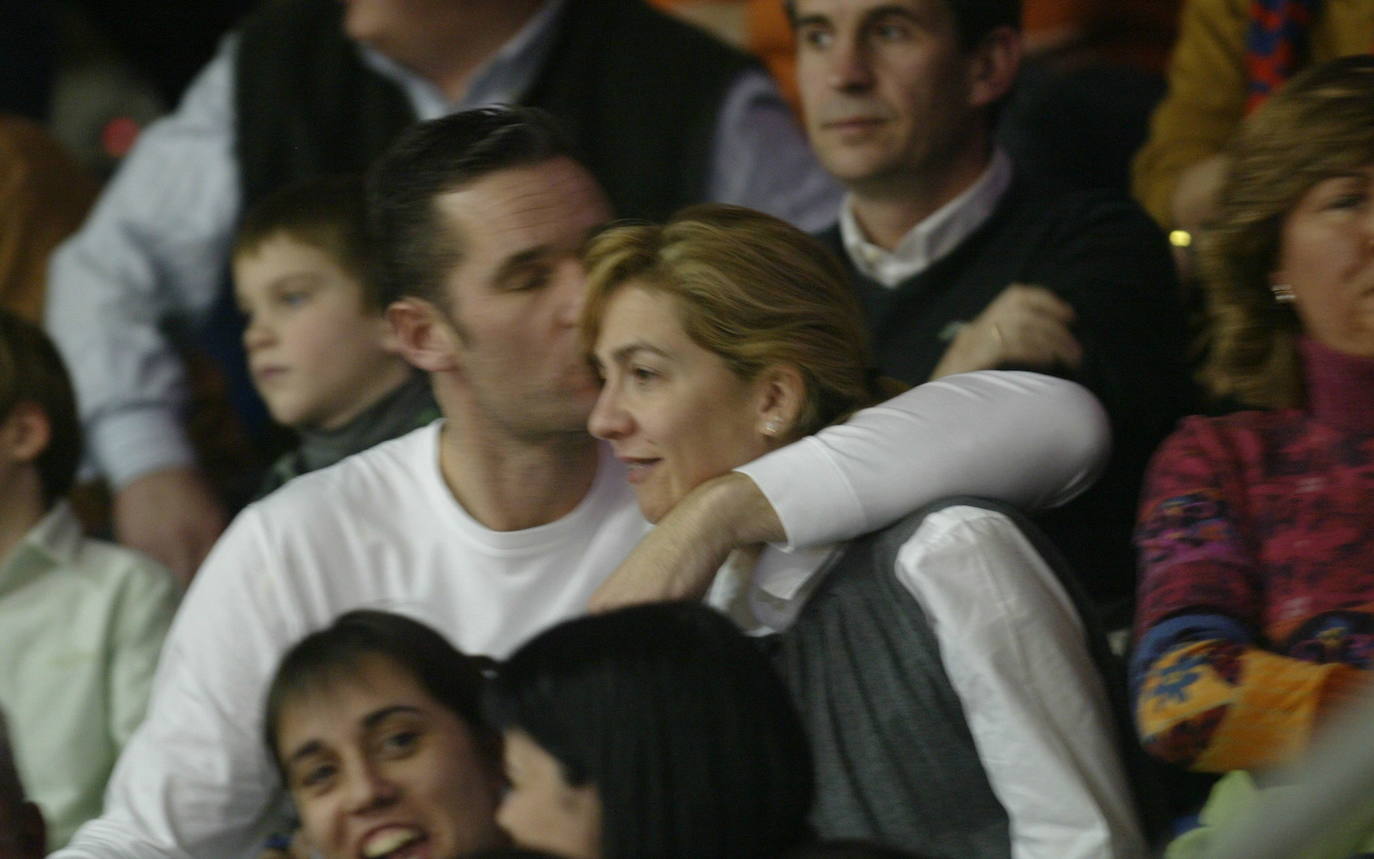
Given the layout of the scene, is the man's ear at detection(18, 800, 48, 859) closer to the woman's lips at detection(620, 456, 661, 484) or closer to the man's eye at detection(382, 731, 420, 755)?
the man's eye at detection(382, 731, 420, 755)

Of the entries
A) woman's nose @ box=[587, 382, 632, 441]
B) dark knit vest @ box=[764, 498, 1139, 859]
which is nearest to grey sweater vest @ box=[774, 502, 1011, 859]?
dark knit vest @ box=[764, 498, 1139, 859]

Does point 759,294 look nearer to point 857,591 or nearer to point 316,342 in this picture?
point 857,591

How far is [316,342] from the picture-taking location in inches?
98.7

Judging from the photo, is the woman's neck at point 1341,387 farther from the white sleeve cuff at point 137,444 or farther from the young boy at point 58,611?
the white sleeve cuff at point 137,444

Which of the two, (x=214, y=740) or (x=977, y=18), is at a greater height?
(x=977, y=18)

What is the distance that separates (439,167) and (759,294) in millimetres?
478

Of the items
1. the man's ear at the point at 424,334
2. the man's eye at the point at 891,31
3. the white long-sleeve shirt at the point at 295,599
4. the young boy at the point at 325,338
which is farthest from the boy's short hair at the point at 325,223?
the man's eye at the point at 891,31

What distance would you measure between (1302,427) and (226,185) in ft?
5.69

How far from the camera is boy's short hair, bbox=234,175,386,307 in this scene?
8.26 ft

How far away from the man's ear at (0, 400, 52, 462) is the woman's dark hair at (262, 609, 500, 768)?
0.80 meters

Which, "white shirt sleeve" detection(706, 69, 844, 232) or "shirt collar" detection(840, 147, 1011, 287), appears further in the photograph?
"white shirt sleeve" detection(706, 69, 844, 232)

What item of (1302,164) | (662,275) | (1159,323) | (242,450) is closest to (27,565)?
(242,450)

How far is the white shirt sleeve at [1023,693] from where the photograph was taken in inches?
59.6

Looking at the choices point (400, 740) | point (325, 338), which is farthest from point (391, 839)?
point (325, 338)
